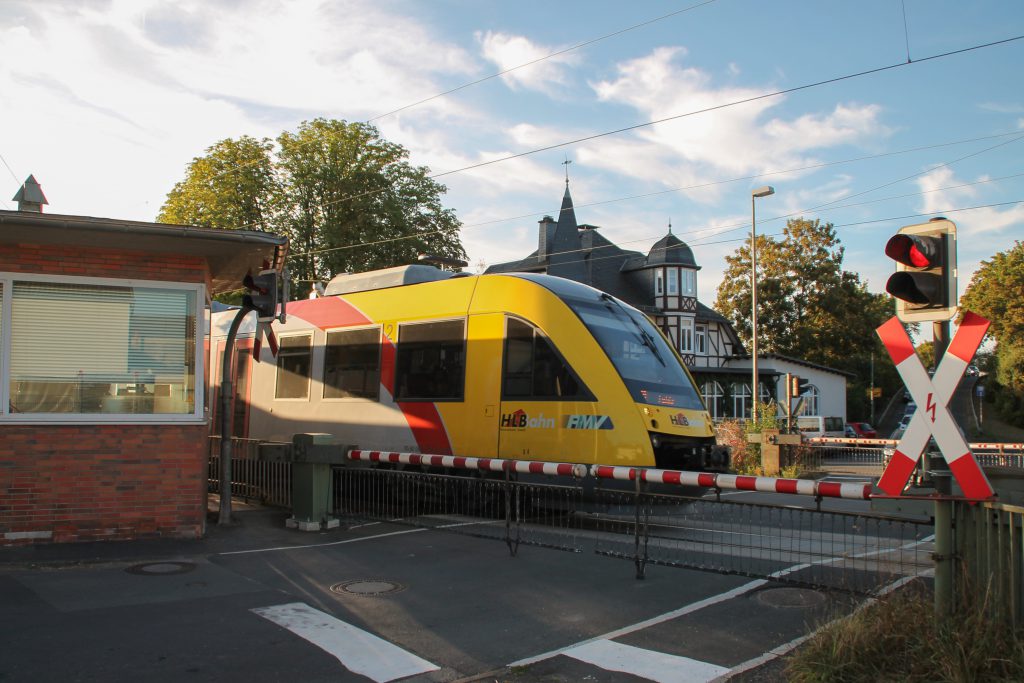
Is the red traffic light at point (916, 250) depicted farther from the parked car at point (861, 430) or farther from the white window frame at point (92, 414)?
the parked car at point (861, 430)

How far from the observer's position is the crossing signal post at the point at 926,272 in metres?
5.18

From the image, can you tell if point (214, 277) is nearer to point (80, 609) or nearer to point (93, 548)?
point (93, 548)

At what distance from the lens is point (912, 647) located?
4.57m

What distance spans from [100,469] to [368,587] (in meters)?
3.63

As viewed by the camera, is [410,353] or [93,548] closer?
[93,548]

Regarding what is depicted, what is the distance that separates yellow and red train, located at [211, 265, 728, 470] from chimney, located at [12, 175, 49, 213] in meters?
4.44

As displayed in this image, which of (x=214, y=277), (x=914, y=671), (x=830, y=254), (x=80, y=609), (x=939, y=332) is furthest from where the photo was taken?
(x=830, y=254)

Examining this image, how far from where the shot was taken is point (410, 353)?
40.9 ft

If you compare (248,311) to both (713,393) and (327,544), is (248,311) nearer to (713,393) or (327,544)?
(327,544)

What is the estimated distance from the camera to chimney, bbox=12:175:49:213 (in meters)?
12.0

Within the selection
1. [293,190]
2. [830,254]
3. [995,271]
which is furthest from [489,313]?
[995,271]

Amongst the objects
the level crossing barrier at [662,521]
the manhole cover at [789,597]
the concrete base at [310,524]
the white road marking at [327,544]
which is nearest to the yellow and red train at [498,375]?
the level crossing barrier at [662,521]

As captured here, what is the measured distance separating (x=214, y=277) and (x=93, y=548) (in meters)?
3.96

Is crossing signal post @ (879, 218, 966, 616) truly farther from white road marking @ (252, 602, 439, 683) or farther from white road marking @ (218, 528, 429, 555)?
white road marking @ (218, 528, 429, 555)
